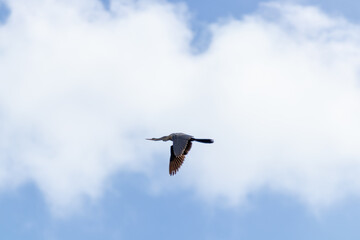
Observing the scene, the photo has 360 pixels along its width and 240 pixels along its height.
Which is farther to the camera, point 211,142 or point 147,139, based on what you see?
point 147,139

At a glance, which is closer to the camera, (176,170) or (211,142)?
(211,142)

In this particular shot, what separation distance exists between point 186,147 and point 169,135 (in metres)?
1.83

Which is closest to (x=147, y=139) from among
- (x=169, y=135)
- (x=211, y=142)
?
(x=169, y=135)

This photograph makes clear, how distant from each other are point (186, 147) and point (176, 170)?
272 cm

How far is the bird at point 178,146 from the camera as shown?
4653cm

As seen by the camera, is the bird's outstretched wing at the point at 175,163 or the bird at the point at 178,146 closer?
the bird at the point at 178,146

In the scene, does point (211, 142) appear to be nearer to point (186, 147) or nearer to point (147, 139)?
point (186, 147)

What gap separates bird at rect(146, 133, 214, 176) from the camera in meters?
46.5

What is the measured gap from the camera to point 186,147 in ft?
159

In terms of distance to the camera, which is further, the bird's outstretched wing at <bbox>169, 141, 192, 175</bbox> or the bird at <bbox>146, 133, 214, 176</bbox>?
the bird's outstretched wing at <bbox>169, 141, 192, 175</bbox>

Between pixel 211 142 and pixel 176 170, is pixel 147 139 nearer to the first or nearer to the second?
pixel 176 170

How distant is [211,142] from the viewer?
46.7 m

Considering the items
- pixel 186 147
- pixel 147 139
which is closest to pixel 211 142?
pixel 186 147

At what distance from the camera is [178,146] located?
153ft
